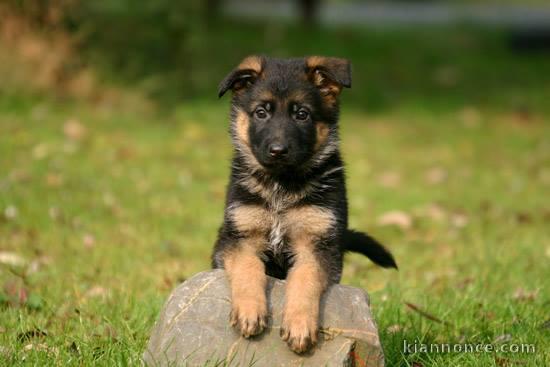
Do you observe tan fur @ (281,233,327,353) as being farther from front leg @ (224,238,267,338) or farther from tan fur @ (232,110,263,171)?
tan fur @ (232,110,263,171)

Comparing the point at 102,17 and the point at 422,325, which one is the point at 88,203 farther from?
the point at 102,17

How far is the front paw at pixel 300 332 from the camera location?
3.56 m

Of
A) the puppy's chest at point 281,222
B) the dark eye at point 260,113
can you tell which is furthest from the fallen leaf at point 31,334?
the dark eye at point 260,113

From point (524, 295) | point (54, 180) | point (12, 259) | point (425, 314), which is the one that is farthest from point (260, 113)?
point (54, 180)

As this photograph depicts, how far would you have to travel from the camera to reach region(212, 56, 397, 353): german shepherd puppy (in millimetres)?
3912

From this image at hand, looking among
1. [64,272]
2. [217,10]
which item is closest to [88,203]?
[64,272]

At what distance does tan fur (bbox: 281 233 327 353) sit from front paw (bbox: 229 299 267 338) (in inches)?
4.0

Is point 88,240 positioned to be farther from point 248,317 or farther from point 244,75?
point 248,317

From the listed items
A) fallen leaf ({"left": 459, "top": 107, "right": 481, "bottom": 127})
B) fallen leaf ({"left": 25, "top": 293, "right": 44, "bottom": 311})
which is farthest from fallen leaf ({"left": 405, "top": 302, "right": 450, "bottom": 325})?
fallen leaf ({"left": 459, "top": 107, "right": 481, "bottom": 127})

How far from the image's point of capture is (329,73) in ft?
14.3

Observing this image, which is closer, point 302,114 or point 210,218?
point 302,114

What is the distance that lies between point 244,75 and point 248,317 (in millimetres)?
1505

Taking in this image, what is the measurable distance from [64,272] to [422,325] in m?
2.65

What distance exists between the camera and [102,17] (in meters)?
12.1
